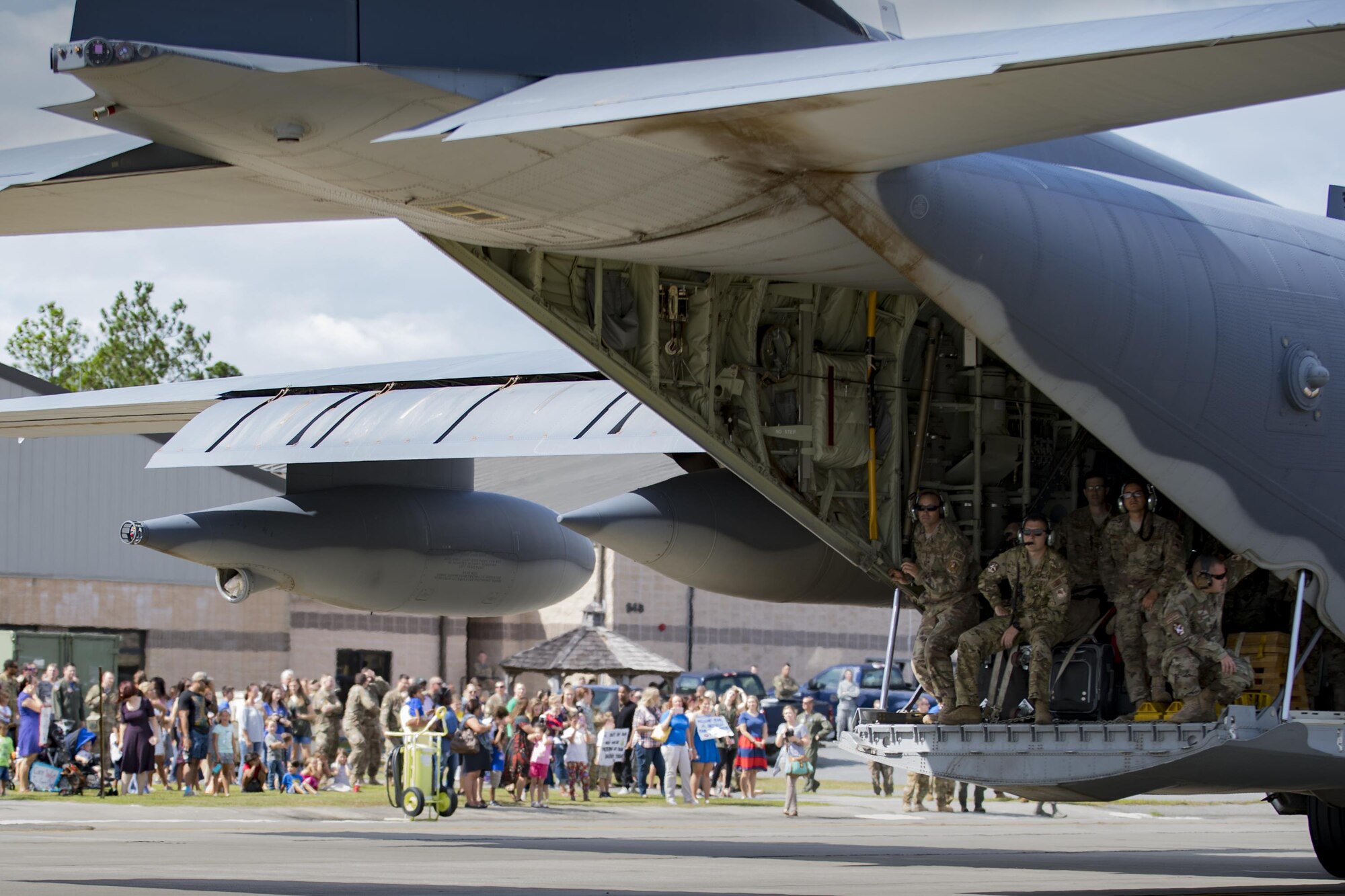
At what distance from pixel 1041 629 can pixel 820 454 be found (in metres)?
1.92

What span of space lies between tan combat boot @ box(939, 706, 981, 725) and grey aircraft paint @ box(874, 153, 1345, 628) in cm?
190

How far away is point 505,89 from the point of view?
27.4ft

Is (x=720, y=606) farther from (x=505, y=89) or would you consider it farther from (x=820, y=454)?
(x=505, y=89)

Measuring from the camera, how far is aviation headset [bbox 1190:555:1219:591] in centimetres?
1076

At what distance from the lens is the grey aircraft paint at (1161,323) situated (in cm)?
1004

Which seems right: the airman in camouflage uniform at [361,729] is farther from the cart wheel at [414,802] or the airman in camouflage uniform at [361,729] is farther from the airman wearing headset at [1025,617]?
the airman wearing headset at [1025,617]

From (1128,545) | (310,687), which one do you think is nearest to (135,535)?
(1128,545)

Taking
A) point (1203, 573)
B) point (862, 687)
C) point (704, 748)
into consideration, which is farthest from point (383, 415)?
point (862, 687)

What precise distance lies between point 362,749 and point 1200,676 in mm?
16195

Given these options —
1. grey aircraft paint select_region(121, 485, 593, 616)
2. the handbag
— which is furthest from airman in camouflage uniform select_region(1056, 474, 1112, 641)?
the handbag

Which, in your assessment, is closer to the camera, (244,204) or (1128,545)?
(244,204)

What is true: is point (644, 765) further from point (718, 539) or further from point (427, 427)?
point (718, 539)

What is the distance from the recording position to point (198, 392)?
1620 cm

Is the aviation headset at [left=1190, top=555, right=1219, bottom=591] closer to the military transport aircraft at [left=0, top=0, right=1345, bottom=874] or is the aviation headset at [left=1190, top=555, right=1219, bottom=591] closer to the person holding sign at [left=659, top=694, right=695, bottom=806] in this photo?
the military transport aircraft at [left=0, top=0, right=1345, bottom=874]
